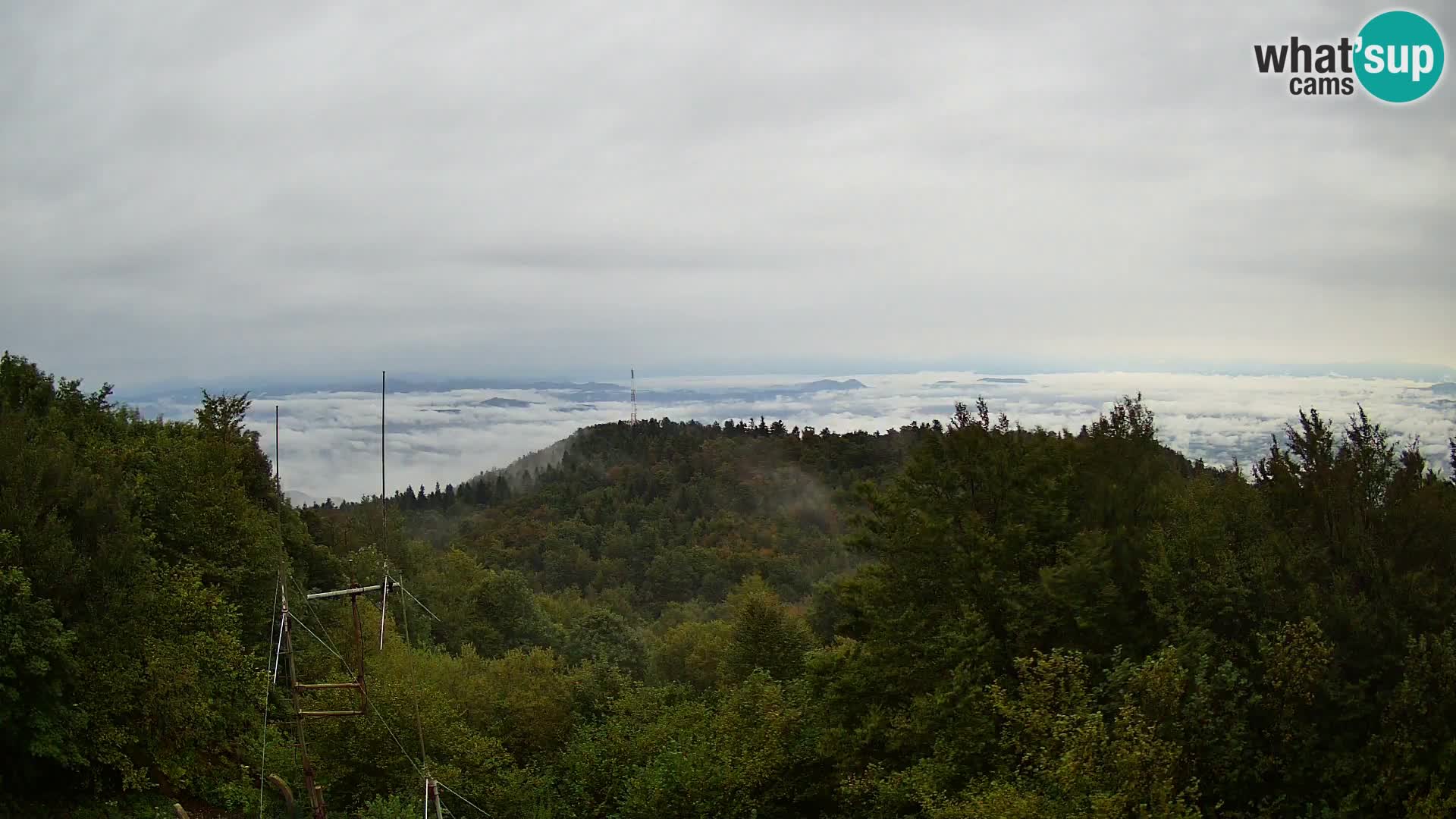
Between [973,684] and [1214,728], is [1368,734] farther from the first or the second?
[973,684]

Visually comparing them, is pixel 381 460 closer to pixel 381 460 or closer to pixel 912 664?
pixel 381 460

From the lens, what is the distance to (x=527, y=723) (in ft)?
114

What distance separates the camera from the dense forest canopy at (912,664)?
2005 centimetres

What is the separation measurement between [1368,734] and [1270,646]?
2594mm

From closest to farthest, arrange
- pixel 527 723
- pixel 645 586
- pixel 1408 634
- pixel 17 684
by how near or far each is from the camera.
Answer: pixel 1408 634 → pixel 17 684 → pixel 527 723 → pixel 645 586

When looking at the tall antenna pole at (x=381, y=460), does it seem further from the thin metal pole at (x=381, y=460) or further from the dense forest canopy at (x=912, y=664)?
the dense forest canopy at (x=912, y=664)

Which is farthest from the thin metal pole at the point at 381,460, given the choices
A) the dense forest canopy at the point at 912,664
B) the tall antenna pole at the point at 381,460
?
the dense forest canopy at the point at 912,664

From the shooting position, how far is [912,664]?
27391 millimetres

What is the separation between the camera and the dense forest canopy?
20047mm

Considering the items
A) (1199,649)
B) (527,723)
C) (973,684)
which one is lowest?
A: (527,723)

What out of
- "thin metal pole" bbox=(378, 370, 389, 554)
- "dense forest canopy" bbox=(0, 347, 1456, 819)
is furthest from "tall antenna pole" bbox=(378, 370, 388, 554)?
"dense forest canopy" bbox=(0, 347, 1456, 819)

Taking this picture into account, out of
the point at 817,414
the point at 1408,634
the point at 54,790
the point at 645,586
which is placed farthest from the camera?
the point at 817,414

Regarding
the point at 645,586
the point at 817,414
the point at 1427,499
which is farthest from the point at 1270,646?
the point at 817,414

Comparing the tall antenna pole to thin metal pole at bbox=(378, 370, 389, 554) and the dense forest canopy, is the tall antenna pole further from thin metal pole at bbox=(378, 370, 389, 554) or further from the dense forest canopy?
the dense forest canopy
